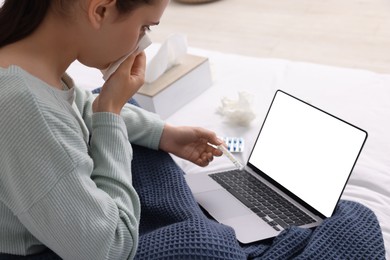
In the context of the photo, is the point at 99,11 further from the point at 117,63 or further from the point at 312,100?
the point at 312,100

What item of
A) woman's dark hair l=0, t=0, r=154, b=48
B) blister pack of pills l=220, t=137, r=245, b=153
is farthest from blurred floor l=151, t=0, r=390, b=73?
woman's dark hair l=0, t=0, r=154, b=48

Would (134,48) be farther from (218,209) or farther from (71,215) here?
(218,209)

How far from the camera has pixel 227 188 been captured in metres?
1.20

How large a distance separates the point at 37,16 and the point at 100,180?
256 millimetres

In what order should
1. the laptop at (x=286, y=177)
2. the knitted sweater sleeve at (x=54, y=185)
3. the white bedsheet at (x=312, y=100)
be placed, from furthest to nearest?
the white bedsheet at (x=312, y=100)
the laptop at (x=286, y=177)
the knitted sweater sleeve at (x=54, y=185)

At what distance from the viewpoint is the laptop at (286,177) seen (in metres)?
1.06

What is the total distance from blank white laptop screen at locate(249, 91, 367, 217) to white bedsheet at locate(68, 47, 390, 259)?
0.14 meters

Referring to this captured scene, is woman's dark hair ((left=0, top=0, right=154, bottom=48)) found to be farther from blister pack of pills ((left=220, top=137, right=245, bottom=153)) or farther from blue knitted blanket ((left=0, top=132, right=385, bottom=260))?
blister pack of pills ((left=220, top=137, right=245, bottom=153))

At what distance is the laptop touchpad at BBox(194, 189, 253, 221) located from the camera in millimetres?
1113

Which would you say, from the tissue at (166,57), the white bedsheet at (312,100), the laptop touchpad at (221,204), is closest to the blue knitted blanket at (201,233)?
the laptop touchpad at (221,204)

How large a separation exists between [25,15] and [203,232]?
427 mm

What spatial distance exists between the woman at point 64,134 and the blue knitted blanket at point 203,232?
7 cm

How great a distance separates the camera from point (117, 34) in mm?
801

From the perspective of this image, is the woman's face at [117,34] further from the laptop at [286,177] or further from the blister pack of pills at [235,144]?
the blister pack of pills at [235,144]
